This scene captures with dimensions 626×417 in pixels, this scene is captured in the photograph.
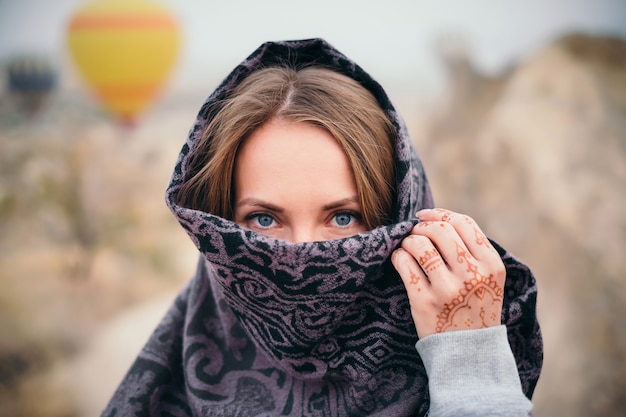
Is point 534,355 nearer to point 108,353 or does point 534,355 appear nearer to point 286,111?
point 286,111

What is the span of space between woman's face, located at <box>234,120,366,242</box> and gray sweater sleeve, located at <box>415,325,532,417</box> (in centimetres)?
35

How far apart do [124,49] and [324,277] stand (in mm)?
4122

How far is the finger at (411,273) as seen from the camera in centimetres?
114

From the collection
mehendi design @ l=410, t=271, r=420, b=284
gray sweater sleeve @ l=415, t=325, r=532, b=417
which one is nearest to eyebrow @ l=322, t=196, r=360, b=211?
mehendi design @ l=410, t=271, r=420, b=284

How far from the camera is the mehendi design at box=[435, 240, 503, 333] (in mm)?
1104

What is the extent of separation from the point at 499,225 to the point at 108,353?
10.1ft

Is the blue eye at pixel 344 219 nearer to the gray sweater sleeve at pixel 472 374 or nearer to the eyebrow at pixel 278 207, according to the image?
the eyebrow at pixel 278 207

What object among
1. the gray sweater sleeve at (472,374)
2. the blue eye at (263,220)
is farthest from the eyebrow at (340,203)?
the gray sweater sleeve at (472,374)

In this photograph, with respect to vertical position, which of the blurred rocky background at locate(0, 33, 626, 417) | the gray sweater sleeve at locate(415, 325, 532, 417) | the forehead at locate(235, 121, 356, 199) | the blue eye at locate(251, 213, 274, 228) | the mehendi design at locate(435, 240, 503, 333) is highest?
the forehead at locate(235, 121, 356, 199)

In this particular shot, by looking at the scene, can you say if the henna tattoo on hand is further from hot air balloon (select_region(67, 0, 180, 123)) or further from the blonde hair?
hot air balloon (select_region(67, 0, 180, 123))

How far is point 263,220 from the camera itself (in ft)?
4.30

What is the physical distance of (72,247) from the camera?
4438mm

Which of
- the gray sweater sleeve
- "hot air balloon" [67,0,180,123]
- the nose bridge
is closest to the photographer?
the gray sweater sleeve

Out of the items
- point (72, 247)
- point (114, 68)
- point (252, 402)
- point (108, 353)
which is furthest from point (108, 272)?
point (252, 402)
